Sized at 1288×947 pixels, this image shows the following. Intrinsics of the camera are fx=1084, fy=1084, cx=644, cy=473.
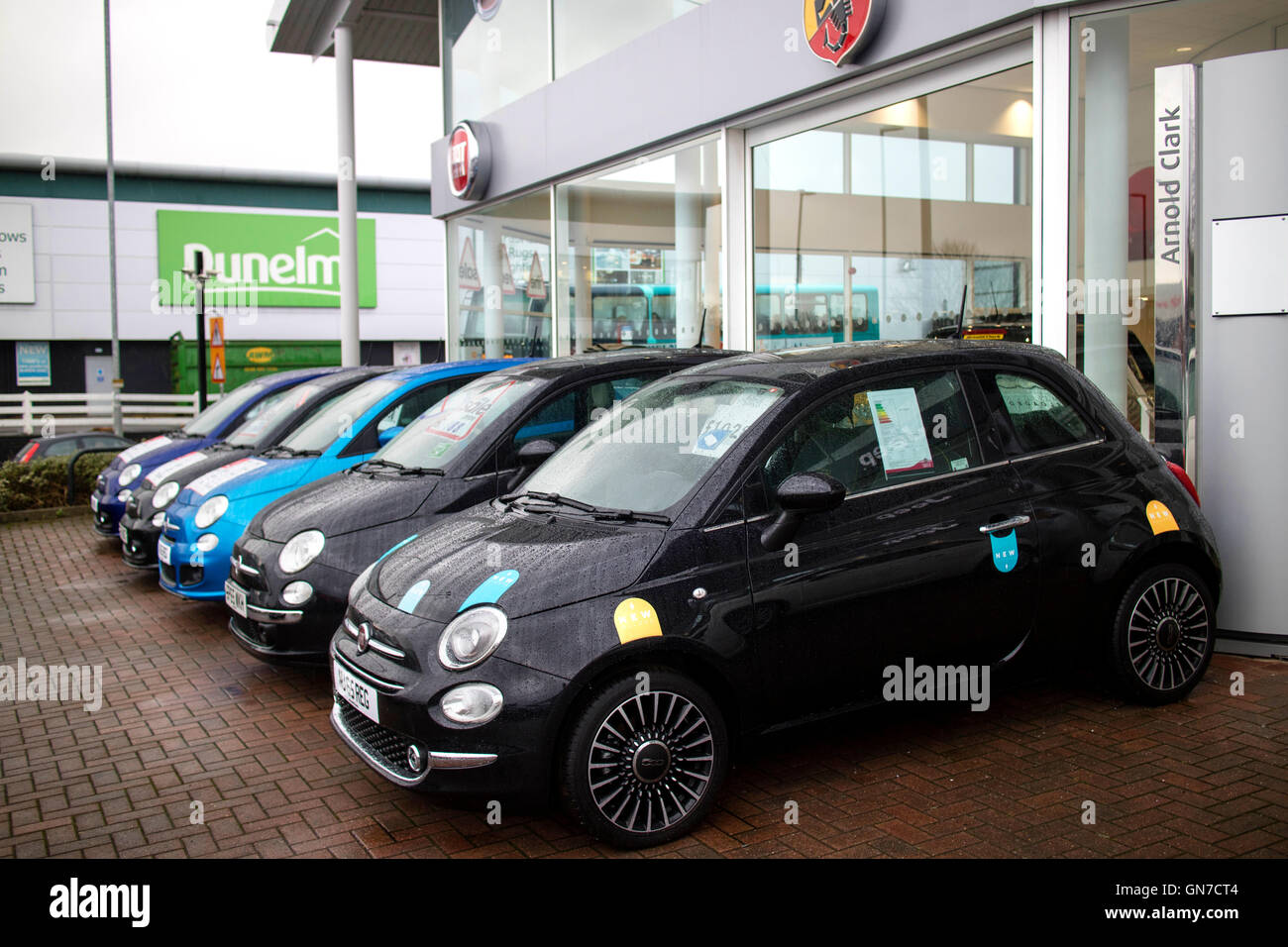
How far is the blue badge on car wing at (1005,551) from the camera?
4.52 metres

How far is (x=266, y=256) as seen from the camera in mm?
39281

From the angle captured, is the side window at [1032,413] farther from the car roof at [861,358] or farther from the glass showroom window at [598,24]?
the glass showroom window at [598,24]

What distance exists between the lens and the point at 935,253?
30.9ft

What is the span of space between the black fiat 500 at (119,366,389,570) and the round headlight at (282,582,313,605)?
288 cm

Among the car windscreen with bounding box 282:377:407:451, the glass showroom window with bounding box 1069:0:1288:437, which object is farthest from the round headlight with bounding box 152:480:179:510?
the glass showroom window with bounding box 1069:0:1288:437

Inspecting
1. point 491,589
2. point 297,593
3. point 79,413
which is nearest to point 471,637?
point 491,589

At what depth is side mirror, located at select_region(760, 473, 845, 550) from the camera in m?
3.98

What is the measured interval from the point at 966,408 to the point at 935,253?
5109 millimetres

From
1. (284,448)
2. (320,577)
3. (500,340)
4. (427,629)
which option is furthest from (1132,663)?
(500,340)

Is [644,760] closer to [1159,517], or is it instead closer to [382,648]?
[382,648]

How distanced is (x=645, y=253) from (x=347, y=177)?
721 cm

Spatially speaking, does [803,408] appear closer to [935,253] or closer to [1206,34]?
[1206,34]

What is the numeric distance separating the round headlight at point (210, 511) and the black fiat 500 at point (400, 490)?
1.01m
